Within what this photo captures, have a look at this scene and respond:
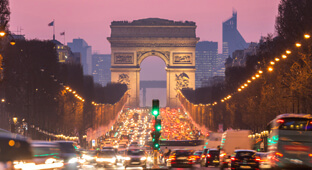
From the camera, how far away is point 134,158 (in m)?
49.7

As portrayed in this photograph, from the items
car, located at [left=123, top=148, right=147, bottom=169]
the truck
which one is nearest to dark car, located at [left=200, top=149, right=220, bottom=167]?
the truck

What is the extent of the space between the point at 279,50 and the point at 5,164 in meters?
52.9

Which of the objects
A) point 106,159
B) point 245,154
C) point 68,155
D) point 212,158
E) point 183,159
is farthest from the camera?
point 212,158

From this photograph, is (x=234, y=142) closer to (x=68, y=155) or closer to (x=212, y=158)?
(x=212, y=158)

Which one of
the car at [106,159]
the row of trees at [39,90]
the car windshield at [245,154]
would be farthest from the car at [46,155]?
the row of trees at [39,90]

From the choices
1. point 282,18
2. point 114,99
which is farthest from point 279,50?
point 114,99

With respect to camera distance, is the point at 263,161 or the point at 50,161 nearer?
the point at 50,161

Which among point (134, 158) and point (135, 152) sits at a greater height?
point (135, 152)

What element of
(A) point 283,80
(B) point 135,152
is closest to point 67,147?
(B) point 135,152

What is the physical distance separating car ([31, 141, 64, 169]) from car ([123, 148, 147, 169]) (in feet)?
64.1

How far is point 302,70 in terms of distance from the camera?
52.4 metres

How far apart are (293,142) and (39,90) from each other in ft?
179

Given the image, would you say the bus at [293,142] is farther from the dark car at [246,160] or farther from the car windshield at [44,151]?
the car windshield at [44,151]

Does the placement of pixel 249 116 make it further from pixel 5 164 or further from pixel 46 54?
pixel 5 164
